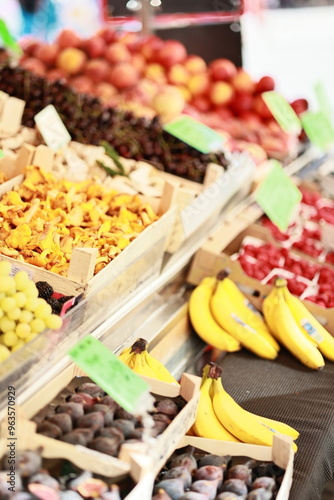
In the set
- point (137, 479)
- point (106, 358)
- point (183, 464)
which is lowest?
point (183, 464)

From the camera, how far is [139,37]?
431 centimetres

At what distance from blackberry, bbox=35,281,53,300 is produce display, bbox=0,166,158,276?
0.12 metres

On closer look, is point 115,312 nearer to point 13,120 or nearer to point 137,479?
point 137,479

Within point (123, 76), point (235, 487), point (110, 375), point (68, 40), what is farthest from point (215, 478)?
point (68, 40)

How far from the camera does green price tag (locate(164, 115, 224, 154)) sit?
283 centimetres

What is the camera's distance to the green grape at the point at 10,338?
4.74 feet

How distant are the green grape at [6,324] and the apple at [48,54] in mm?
2783

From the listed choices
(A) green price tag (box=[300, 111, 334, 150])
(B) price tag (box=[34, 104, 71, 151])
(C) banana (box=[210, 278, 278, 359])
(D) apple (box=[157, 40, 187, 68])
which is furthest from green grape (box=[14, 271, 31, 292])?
(D) apple (box=[157, 40, 187, 68])

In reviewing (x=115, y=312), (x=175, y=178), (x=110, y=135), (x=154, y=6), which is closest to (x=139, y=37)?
(x=154, y=6)

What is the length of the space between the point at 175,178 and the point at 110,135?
39cm

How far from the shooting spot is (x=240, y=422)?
1.70 m

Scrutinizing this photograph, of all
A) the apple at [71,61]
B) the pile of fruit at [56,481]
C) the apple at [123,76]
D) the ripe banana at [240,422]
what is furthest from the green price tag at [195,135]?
the pile of fruit at [56,481]

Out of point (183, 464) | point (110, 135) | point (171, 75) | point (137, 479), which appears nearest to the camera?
point (137, 479)

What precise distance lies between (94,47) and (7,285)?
9.06ft
